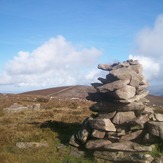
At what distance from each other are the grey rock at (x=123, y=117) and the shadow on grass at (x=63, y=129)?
3.84 meters

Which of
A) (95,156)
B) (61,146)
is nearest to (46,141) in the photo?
(61,146)

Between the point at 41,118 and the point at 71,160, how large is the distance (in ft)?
49.6

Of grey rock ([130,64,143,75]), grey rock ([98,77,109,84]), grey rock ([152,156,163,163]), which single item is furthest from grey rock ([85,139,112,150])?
grey rock ([130,64,143,75])

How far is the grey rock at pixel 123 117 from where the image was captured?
858 inches

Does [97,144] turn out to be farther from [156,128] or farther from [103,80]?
[103,80]

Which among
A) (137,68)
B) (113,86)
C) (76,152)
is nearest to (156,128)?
(113,86)

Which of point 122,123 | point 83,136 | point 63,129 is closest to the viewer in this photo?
point 83,136

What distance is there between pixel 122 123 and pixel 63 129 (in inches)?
268

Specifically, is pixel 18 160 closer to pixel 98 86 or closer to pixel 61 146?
pixel 61 146

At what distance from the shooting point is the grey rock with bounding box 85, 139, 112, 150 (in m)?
20.2

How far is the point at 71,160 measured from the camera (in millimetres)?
19500

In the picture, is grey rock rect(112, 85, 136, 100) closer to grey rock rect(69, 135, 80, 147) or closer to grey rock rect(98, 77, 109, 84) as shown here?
grey rock rect(98, 77, 109, 84)

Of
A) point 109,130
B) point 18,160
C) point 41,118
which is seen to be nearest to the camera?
point 18,160

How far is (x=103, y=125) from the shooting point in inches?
821
